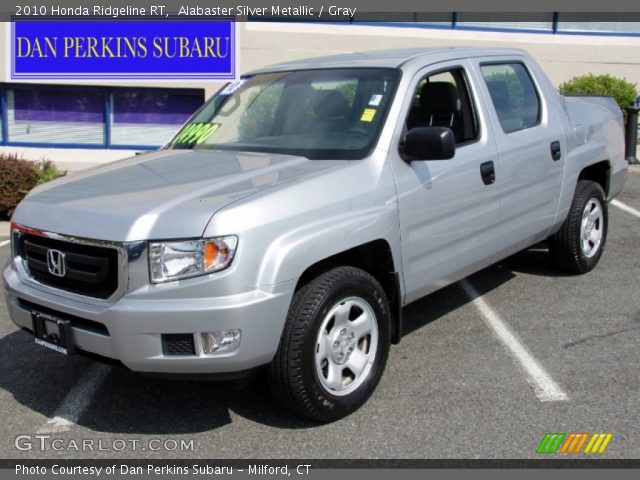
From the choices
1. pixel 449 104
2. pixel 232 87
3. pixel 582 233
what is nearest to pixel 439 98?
pixel 449 104

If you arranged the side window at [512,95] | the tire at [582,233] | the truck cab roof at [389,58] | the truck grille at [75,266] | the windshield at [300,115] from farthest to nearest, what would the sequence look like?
the tire at [582,233]
the side window at [512,95]
the truck cab roof at [389,58]
the windshield at [300,115]
the truck grille at [75,266]

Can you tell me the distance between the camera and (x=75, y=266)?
3.62 m

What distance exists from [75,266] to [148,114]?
11943mm

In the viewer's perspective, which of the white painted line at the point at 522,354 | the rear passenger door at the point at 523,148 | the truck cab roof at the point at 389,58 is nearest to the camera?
the white painted line at the point at 522,354

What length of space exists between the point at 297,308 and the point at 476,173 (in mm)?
1759

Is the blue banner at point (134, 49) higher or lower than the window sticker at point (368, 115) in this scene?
higher

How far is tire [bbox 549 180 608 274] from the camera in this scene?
240 inches

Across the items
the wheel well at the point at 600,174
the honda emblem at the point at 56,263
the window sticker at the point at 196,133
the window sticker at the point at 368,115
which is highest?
the window sticker at the point at 368,115

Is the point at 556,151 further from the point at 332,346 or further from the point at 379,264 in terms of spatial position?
the point at 332,346

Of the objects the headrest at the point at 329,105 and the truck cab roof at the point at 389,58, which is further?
the truck cab roof at the point at 389,58

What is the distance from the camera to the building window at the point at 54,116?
15.1 meters

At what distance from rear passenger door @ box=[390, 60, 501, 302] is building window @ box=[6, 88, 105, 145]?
37.8 feet

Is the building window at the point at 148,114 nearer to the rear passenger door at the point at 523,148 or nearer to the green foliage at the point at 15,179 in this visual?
the green foliage at the point at 15,179

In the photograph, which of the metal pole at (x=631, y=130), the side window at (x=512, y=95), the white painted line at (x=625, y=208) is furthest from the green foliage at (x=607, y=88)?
the side window at (x=512, y=95)
